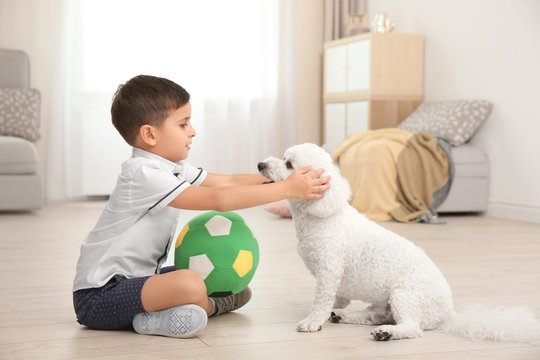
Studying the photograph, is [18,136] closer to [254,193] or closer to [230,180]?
[230,180]

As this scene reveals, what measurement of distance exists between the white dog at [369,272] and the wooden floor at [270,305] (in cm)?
4

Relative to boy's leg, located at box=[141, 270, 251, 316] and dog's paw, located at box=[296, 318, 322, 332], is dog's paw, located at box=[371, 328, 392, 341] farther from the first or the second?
boy's leg, located at box=[141, 270, 251, 316]

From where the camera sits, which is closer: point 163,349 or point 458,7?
point 163,349

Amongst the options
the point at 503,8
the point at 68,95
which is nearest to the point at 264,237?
the point at 503,8

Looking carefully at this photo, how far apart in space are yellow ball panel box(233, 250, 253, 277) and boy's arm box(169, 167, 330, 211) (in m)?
0.16

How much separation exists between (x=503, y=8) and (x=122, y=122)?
3.62 m

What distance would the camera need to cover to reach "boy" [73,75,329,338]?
1681mm

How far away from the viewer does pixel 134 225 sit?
1746mm

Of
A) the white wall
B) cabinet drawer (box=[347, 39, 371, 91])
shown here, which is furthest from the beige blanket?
cabinet drawer (box=[347, 39, 371, 91])

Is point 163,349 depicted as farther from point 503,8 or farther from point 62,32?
point 62,32

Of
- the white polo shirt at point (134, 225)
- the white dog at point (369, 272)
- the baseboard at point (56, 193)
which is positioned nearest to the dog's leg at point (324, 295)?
the white dog at point (369, 272)

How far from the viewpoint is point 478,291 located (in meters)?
2.29

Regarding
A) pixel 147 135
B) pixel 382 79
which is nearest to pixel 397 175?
pixel 382 79

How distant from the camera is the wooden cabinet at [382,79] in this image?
5531 millimetres
